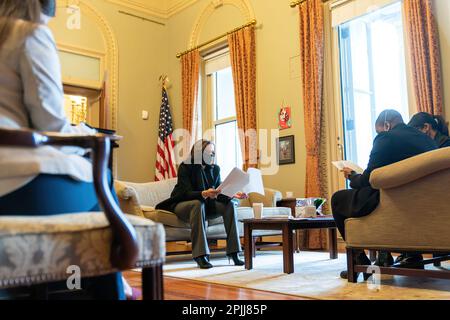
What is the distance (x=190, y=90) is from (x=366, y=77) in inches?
112

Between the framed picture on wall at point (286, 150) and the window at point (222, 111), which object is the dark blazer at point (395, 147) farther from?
the window at point (222, 111)

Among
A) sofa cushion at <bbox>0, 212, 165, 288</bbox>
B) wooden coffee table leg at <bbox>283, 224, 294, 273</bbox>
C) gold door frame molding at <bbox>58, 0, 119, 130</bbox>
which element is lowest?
wooden coffee table leg at <bbox>283, 224, 294, 273</bbox>

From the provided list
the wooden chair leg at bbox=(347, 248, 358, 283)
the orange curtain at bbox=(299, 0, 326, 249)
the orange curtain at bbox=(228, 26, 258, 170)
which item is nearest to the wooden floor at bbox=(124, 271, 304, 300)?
the wooden chair leg at bbox=(347, 248, 358, 283)

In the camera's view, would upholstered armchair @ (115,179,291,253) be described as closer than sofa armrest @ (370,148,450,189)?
No

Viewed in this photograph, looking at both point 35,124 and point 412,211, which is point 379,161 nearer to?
point 412,211

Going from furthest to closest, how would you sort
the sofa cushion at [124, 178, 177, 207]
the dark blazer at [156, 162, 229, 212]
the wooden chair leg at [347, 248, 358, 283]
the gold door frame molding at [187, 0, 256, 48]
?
the gold door frame molding at [187, 0, 256, 48], the sofa cushion at [124, 178, 177, 207], the dark blazer at [156, 162, 229, 212], the wooden chair leg at [347, 248, 358, 283]

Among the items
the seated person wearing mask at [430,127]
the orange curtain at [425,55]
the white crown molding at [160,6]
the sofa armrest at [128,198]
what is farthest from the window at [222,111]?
the seated person wearing mask at [430,127]

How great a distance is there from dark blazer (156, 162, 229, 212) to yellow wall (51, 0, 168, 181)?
3.44 metres

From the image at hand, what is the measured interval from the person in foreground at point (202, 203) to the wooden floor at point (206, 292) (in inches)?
29.9

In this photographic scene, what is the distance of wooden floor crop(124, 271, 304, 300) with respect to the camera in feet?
7.60

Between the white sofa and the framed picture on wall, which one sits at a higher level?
the framed picture on wall

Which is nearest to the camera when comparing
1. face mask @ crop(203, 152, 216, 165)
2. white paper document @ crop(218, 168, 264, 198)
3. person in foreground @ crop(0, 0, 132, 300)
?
Result: person in foreground @ crop(0, 0, 132, 300)

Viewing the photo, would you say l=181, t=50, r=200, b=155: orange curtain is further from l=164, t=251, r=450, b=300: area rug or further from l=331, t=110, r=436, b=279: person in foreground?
l=331, t=110, r=436, b=279: person in foreground
